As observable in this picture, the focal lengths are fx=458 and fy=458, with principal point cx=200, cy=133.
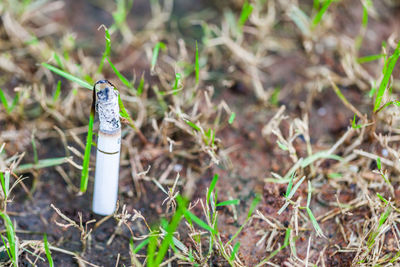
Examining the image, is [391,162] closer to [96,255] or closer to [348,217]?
[348,217]

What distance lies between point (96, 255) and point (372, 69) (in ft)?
4.91

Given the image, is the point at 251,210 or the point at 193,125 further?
the point at 193,125

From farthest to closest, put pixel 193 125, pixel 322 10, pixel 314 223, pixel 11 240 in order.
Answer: pixel 322 10 < pixel 193 125 < pixel 314 223 < pixel 11 240

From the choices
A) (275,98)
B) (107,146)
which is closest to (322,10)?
(275,98)

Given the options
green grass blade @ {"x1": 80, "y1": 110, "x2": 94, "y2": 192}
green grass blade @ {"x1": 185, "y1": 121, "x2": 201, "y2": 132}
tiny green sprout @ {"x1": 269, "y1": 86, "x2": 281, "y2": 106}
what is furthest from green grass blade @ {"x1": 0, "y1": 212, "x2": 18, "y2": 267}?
tiny green sprout @ {"x1": 269, "y1": 86, "x2": 281, "y2": 106}

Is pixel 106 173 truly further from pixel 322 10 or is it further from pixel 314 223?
pixel 322 10

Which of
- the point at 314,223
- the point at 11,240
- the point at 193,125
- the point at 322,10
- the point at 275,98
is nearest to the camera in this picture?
the point at 11,240

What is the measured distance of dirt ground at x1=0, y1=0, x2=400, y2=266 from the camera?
1.60 meters

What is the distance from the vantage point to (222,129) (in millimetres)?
1903

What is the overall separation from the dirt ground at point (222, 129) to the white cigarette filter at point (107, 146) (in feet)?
0.30

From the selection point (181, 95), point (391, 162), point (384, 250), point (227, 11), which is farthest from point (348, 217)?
point (227, 11)

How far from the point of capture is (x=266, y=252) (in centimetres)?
158

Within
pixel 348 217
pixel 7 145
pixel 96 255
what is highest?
pixel 7 145

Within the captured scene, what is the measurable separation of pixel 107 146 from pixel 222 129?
2.04ft
